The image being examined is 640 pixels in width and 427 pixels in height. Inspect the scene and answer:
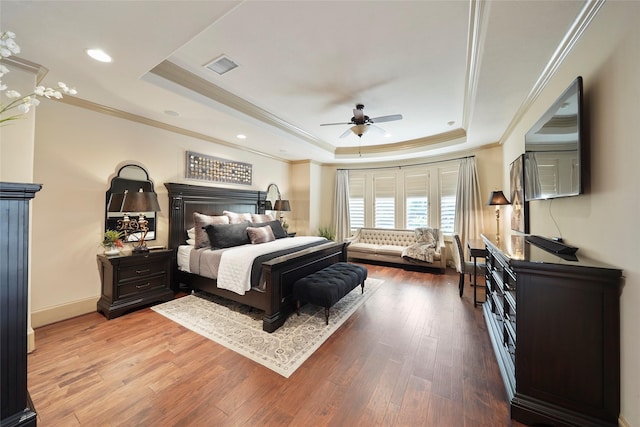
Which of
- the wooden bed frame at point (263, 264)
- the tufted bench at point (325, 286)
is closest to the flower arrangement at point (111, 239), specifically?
the wooden bed frame at point (263, 264)

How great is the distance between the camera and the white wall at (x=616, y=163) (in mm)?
1251

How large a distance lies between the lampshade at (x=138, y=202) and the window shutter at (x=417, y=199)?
17.7 ft

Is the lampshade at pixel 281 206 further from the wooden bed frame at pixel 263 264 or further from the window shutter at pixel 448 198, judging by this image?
the window shutter at pixel 448 198

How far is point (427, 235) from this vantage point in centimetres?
538

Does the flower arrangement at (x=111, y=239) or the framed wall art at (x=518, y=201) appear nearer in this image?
the framed wall art at (x=518, y=201)

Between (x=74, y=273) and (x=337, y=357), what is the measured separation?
3326mm

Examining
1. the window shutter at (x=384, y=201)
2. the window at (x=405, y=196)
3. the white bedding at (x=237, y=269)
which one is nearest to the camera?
the white bedding at (x=237, y=269)

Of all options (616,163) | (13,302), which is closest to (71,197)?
(13,302)

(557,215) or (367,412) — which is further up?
(557,215)

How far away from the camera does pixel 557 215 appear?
211 centimetres

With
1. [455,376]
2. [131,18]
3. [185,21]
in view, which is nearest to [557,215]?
[455,376]

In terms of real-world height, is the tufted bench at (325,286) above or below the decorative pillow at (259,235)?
below

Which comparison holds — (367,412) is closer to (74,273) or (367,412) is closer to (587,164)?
(587,164)

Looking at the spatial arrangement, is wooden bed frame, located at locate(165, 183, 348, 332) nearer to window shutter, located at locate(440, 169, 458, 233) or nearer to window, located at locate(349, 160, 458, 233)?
window, located at locate(349, 160, 458, 233)
